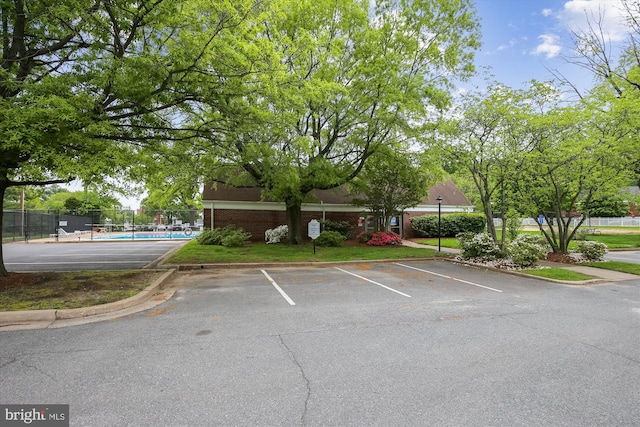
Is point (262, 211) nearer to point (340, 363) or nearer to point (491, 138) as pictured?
point (491, 138)

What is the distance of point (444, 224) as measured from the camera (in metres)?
25.4

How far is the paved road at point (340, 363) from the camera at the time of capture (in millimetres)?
3032

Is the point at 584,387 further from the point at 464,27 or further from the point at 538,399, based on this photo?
the point at 464,27

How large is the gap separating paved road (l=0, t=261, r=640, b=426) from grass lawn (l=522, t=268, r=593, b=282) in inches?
114

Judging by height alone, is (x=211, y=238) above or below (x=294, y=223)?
below

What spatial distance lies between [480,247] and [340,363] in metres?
11.6

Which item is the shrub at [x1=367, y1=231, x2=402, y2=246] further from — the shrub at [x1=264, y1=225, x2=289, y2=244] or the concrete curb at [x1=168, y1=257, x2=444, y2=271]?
the concrete curb at [x1=168, y1=257, x2=444, y2=271]

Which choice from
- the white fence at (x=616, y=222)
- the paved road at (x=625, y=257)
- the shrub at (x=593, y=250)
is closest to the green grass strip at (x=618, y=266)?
the shrub at (x=593, y=250)

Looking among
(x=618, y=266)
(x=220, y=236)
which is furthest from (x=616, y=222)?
(x=220, y=236)

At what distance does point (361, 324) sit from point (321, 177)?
9.97m

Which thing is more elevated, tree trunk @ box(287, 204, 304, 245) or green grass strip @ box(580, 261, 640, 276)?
tree trunk @ box(287, 204, 304, 245)

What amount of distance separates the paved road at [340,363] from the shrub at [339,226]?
1455cm

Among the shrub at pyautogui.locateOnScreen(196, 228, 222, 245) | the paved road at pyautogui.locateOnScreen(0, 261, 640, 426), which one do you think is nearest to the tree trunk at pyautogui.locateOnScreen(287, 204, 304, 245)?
the shrub at pyautogui.locateOnScreen(196, 228, 222, 245)

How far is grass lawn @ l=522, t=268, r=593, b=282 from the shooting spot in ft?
33.3
